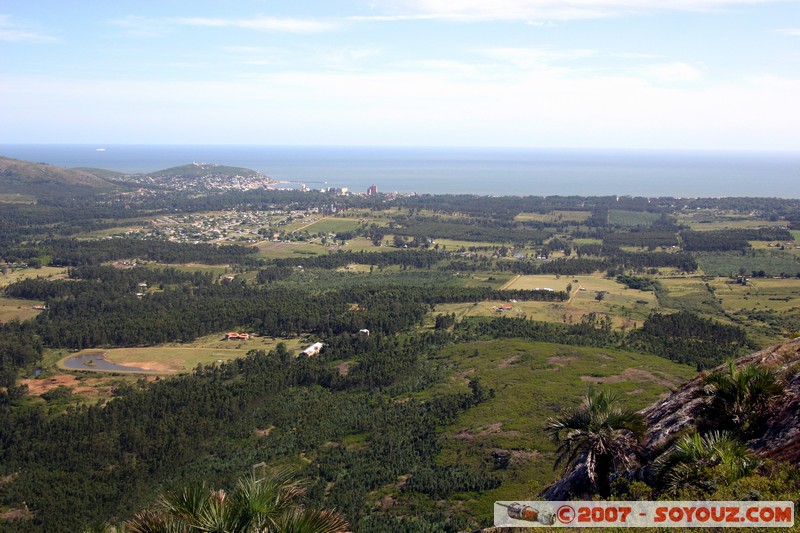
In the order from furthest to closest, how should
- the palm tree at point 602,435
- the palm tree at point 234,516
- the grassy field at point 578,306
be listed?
the grassy field at point 578,306 < the palm tree at point 602,435 < the palm tree at point 234,516

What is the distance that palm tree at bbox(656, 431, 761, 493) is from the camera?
11523 millimetres

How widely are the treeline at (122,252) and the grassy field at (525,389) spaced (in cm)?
6144

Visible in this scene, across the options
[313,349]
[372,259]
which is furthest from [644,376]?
[372,259]

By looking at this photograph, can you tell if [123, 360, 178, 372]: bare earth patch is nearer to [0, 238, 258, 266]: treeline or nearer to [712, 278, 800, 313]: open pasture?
[0, 238, 258, 266]: treeline

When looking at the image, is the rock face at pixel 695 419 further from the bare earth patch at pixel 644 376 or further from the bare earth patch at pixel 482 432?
the bare earth patch at pixel 644 376

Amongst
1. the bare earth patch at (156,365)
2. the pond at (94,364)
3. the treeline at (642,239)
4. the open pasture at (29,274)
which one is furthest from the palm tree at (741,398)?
the treeline at (642,239)

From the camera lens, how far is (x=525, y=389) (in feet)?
153

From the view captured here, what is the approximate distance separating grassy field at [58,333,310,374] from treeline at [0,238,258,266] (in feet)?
140

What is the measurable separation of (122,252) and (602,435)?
107 m

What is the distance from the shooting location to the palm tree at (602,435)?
1378 centimetres

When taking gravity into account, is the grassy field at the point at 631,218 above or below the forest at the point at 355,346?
above

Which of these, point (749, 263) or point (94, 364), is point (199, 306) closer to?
point (94, 364)

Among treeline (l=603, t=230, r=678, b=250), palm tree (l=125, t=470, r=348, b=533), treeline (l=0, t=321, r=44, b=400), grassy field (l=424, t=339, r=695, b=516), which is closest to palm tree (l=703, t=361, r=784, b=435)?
palm tree (l=125, t=470, r=348, b=533)

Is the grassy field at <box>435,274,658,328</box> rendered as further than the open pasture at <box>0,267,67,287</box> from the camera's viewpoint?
No
